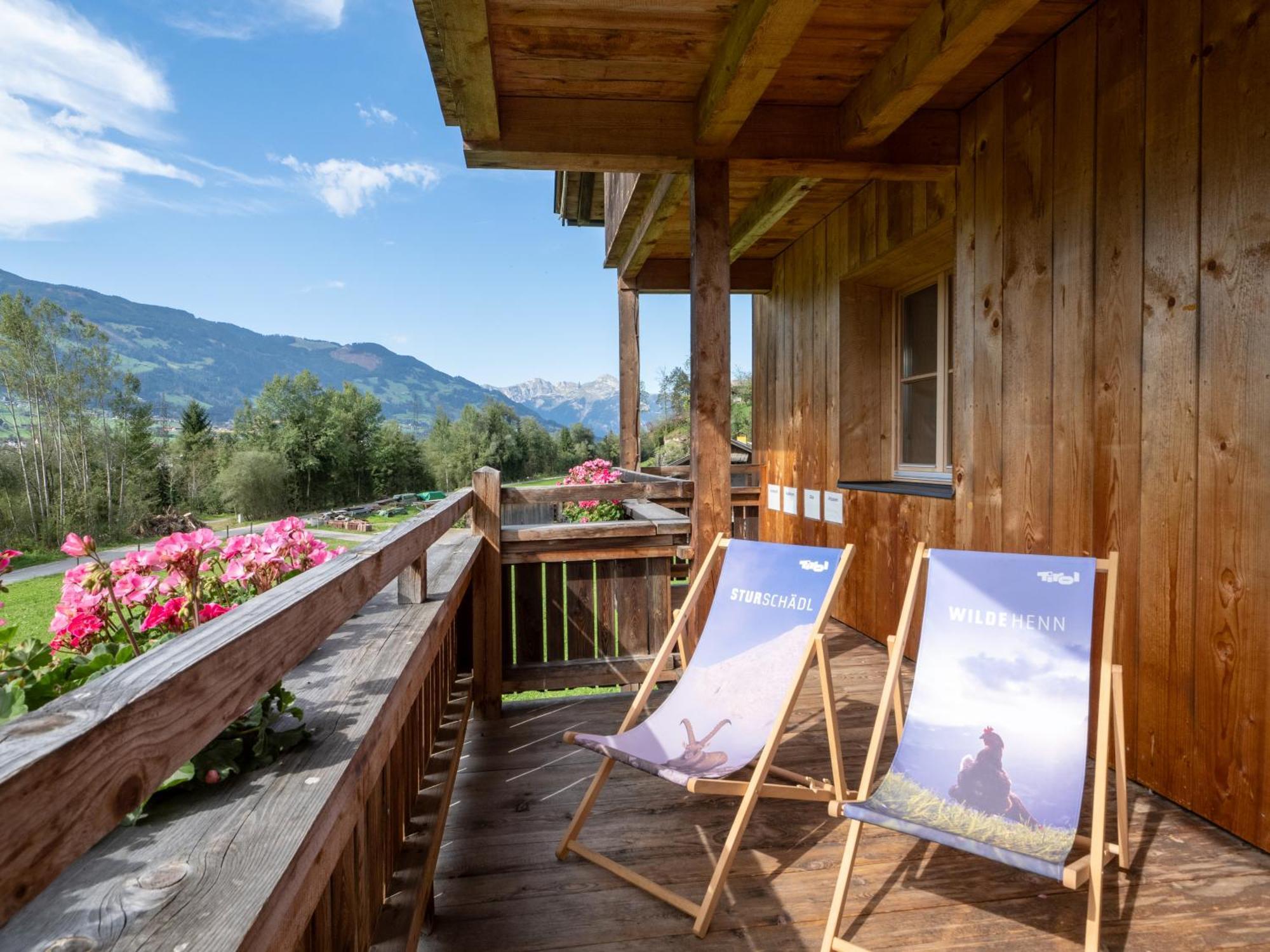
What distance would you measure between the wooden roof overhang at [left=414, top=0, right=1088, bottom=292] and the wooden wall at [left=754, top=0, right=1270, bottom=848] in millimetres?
332

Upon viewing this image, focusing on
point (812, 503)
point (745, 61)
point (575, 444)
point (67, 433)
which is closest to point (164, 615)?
point (745, 61)

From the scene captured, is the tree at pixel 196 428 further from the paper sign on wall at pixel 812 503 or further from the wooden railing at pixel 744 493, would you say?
the paper sign on wall at pixel 812 503

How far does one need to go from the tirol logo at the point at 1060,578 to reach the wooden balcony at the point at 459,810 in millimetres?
740

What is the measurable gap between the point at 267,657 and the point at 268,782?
0.25 meters

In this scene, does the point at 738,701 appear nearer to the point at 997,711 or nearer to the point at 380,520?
the point at 997,711

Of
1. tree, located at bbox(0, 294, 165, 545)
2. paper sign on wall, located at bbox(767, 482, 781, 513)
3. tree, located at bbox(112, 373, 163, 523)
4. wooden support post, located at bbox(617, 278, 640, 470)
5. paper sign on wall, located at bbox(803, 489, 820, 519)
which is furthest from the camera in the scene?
tree, located at bbox(112, 373, 163, 523)

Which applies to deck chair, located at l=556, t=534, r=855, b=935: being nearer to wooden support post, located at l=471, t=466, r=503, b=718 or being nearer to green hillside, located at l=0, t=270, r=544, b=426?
wooden support post, located at l=471, t=466, r=503, b=718

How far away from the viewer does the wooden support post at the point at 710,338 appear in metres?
2.96

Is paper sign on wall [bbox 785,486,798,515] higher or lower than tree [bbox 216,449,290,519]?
higher

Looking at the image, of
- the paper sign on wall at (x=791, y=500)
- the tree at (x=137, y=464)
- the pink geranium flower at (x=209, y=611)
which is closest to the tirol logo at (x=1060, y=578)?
the pink geranium flower at (x=209, y=611)

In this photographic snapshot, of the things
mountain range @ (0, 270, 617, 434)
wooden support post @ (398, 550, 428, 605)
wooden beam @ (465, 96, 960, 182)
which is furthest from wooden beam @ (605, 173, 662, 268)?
mountain range @ (0, 270, 617, 434)

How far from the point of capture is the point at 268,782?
2.99 feet

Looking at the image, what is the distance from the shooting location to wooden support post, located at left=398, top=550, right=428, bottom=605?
6.47 feet

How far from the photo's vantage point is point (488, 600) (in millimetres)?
3055
